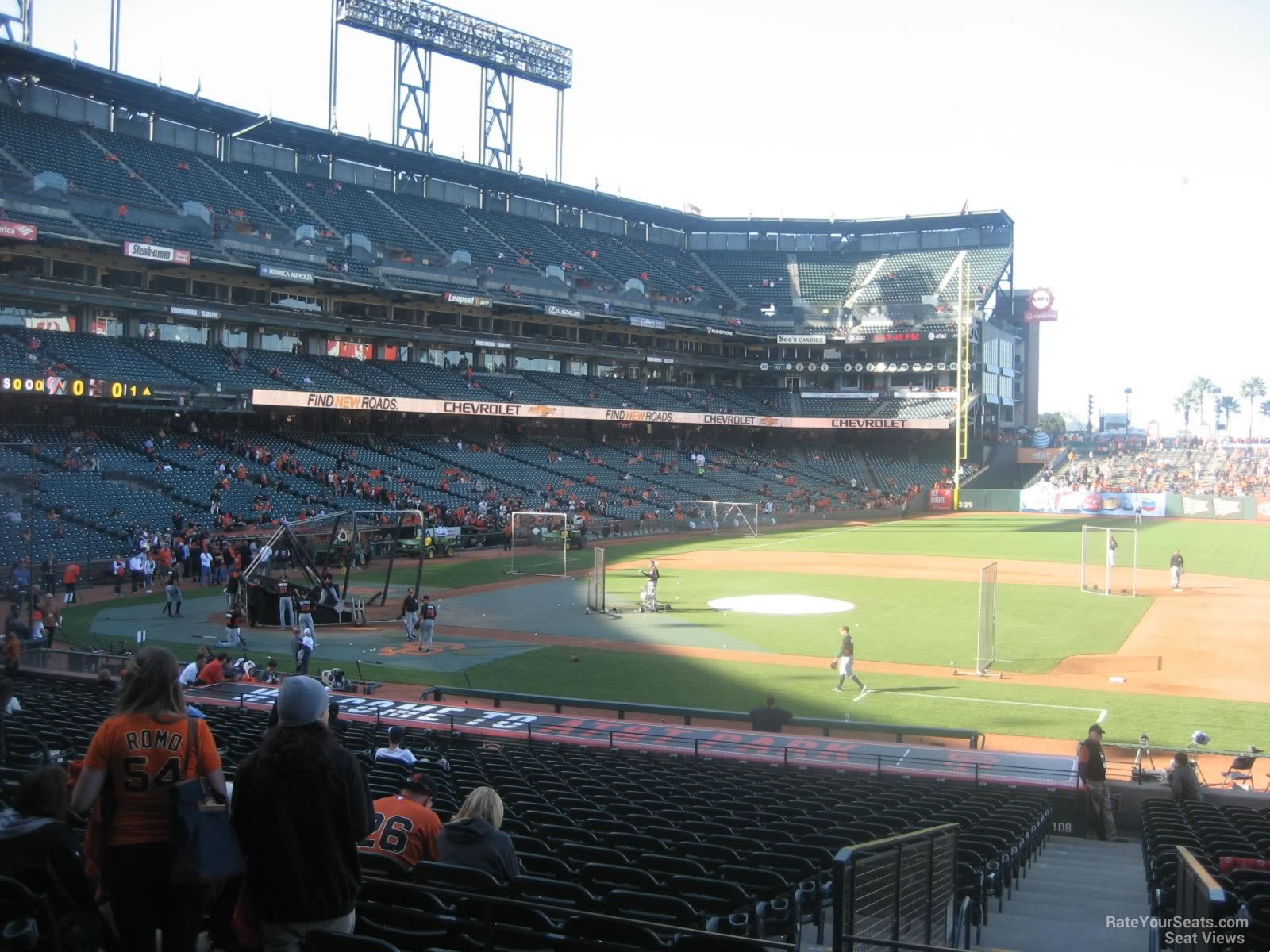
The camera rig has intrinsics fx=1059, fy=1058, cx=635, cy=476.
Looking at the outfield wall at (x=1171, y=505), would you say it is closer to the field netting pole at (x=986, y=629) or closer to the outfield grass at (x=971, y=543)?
the outfield grass at (x=971, y=543)

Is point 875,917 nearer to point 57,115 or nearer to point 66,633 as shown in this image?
point 66,633

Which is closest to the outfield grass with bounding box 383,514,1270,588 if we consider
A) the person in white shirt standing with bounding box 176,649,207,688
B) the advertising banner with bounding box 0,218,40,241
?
the person in white shirt standing with bounding box 176,649,207,688

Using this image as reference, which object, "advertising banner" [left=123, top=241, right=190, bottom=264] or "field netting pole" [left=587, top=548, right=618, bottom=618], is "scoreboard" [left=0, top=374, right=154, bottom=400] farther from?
"field netting pole" [left=587, top=548, right=618, bottom=618]

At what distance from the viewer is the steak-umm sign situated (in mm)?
58750

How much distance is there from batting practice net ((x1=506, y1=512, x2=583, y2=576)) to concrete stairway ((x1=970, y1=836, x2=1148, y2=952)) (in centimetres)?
Answer: 3595

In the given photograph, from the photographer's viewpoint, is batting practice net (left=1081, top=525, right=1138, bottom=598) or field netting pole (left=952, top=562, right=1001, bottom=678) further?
batting practice net (left=1081, top=525, right=1138, bottom=598)

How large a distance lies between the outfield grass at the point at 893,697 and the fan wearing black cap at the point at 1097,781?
6.43 meters

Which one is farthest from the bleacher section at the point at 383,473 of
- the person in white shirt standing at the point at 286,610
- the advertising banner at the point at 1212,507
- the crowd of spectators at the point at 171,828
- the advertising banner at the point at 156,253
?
the crowd of spectators at the point at 171,828

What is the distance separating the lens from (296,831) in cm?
479

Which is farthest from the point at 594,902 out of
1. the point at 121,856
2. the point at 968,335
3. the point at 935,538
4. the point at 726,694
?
the point at 968,335

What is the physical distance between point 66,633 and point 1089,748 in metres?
27.2

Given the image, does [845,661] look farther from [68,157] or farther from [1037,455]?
[1037,455]

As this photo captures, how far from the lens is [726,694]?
25.1 meters

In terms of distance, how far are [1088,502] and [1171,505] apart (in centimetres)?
615
